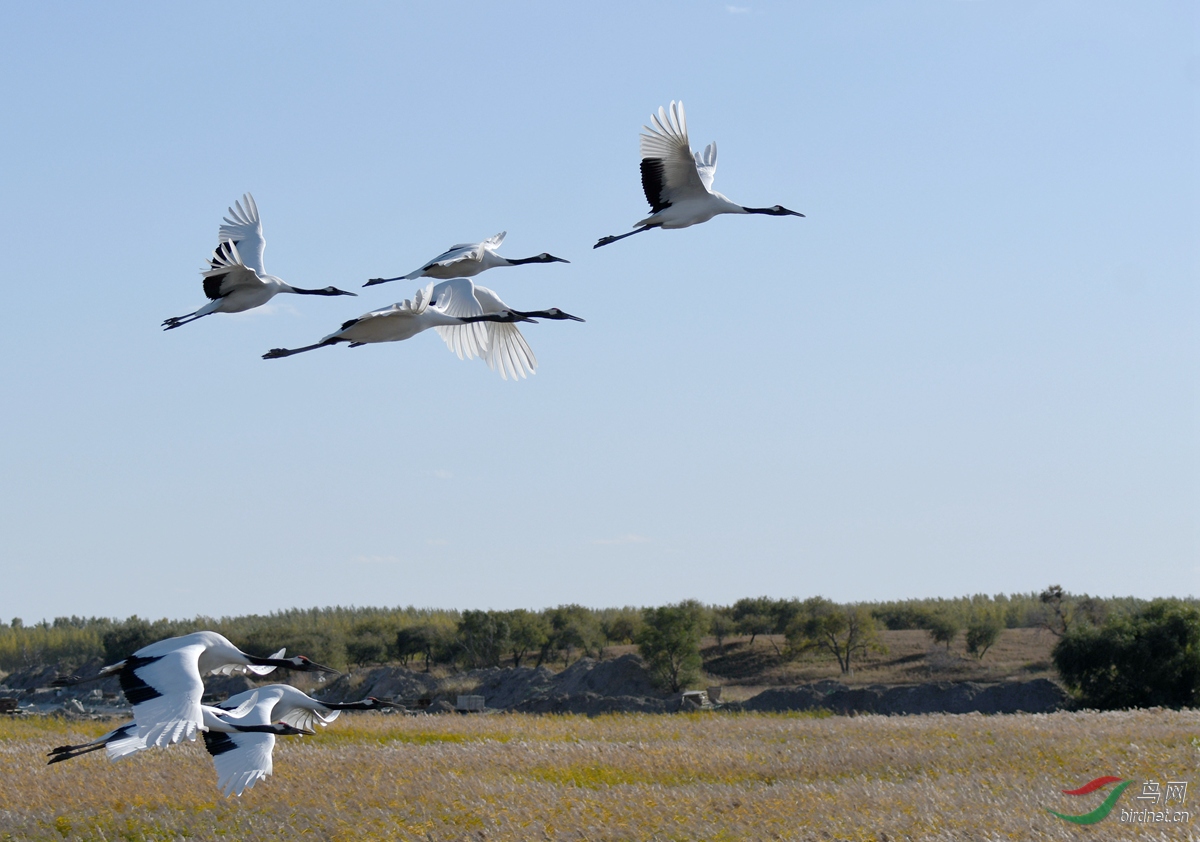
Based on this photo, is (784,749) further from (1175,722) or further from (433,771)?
(1175,722)

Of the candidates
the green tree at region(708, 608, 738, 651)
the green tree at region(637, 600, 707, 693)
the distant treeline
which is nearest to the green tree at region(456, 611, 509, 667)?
the distant treeline

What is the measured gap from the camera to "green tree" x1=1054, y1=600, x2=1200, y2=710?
27281mm

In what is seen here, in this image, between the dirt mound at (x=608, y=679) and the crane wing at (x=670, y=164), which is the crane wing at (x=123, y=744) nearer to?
the crane wing at (x=670, y=164)

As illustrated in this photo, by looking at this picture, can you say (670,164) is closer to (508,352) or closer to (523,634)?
(508,352)

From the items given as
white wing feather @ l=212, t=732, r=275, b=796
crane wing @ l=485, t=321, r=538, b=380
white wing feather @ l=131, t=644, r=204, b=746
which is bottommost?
white wing feather @ l=212, t=732, r=275, b=796

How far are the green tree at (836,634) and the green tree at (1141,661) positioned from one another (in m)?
19.4

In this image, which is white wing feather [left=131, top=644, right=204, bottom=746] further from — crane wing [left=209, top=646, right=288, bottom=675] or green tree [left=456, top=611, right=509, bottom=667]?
green tree [left=456, top=611, right=509, bottom=667]

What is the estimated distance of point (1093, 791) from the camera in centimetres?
1145

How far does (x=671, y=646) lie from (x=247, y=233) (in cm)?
3089

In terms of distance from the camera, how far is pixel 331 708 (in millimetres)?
10469

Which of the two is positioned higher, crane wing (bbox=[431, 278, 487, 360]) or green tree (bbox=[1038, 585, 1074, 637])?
crane wing (bbox=[431, 278, 487, 360])

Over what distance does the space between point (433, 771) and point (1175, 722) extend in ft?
36.2

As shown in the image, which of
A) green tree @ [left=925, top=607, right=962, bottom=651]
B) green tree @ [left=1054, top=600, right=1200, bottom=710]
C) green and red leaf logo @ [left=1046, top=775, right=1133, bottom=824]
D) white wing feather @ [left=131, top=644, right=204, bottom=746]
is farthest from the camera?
green tree @ [left=925, top=607, right=962, bottom=651]

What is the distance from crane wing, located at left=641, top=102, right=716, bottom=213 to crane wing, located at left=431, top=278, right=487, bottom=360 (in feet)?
7.29
